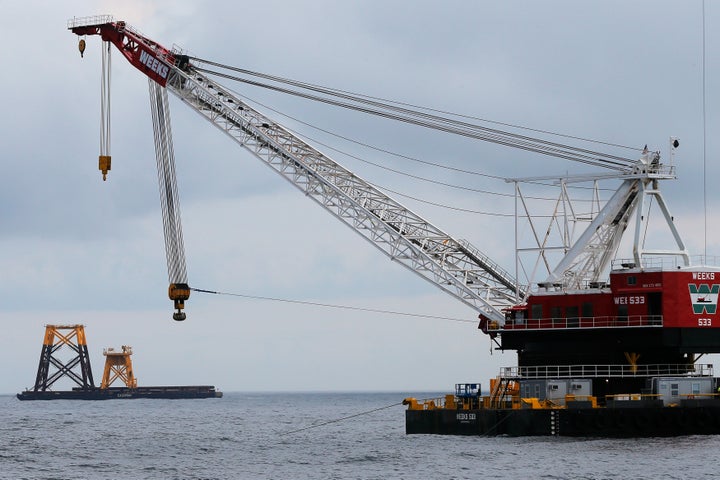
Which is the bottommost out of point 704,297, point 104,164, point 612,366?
point 612,366

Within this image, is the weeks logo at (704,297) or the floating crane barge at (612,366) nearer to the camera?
the floating crane barge at (612,366)

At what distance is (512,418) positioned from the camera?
279 feet

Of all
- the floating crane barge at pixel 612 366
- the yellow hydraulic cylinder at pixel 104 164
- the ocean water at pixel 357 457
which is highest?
the yellow hydraulic cylinder at pixel 104 164

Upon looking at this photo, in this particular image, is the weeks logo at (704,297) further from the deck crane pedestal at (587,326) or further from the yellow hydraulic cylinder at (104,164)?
the yellow hydraulic cylinder at (104,164)

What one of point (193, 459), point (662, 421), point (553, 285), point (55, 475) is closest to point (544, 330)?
point (553, 285)

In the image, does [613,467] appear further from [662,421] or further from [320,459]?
[320,459]

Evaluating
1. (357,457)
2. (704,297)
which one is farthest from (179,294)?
(704,297)

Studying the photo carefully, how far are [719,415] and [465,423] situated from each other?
16227mm

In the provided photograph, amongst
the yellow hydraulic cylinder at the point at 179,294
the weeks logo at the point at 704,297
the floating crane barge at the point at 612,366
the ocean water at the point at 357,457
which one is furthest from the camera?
the yellow hydraulic cylinder at the point at 179,294

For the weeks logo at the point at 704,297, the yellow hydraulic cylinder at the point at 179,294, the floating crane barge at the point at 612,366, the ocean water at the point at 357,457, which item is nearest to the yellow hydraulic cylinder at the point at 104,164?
the yellow hydraulic cylinder at the point at 179,294

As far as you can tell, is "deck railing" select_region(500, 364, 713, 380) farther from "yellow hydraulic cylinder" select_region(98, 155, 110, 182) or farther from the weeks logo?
"yellow hydraulic cylinder" select_region(98, 155, 110, 182)

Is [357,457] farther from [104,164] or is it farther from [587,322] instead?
[104,164]

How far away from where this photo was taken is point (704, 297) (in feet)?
275

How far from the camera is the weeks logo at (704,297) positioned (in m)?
83.7
